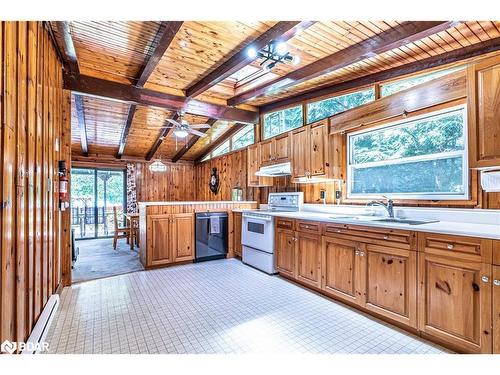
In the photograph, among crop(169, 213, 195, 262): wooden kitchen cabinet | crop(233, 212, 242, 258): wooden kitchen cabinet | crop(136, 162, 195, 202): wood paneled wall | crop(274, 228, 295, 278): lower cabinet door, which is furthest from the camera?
crop(136, 162, 195, 202): wood paneled wall

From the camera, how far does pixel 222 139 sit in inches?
276

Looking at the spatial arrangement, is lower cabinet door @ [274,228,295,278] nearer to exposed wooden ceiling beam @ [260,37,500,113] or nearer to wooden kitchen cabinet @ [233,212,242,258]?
wooden kitchen cabinet @ [233,212,242,258]

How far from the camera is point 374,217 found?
9.79ft

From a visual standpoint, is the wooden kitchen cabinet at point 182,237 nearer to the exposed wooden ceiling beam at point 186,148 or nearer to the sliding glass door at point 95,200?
the exposed wooden ceiling beam at point 186,148

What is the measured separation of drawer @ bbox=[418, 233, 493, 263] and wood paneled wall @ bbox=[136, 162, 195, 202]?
290 inches

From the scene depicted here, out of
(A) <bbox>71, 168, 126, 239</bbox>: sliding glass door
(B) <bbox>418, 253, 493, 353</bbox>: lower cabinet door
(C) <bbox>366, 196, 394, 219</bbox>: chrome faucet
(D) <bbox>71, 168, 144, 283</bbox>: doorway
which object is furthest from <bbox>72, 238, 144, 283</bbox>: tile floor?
(B) <bbox>418, 253, 493, 353</bbox>: lower cabinet door

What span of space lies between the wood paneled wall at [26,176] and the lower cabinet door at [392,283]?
8.95ft

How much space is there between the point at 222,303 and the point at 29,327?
5.42ft

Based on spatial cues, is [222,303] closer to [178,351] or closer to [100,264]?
[178,351]

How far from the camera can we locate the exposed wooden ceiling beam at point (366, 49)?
85.3 inches

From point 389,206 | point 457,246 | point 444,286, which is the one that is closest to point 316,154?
point 389,206

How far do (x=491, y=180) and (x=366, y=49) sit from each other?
66.6 inches

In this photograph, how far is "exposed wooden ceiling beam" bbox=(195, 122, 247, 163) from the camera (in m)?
6.25

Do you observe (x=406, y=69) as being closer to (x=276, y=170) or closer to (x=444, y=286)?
(x=276, y=170)
